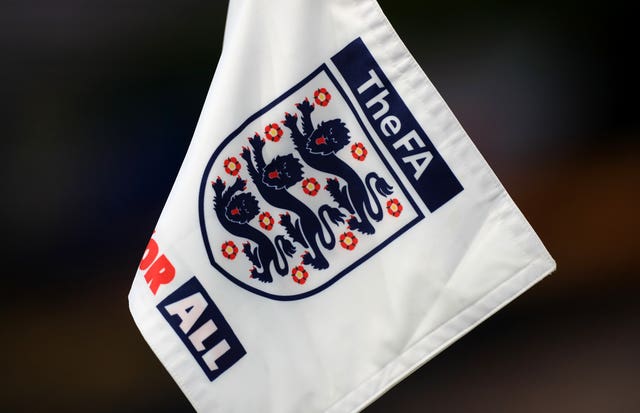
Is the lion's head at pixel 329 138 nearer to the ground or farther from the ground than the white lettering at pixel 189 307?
farther from the ground

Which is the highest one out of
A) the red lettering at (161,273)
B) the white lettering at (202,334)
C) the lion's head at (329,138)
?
the lion's head at (329,138)

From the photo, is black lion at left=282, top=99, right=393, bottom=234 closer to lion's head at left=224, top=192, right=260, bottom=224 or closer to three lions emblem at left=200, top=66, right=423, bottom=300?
three lions emblem at left=200, top=66, right=423, bottom=300

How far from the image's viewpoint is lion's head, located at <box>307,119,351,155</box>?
1.08 metres

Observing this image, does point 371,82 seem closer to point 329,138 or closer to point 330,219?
point 329,138

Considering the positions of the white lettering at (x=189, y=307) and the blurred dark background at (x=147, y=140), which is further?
the blurred dark background at (x=147, y=140)

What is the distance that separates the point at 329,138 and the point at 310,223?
5.3 inches

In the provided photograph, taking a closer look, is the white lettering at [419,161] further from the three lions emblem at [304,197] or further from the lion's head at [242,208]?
the lion's head at [242,208]

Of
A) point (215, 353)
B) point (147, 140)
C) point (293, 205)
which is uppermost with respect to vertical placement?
point (147, 140)

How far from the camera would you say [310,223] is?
1.09 meters

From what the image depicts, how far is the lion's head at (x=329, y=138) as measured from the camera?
1.08 metres

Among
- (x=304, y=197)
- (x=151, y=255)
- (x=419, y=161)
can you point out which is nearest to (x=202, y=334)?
(x=151, y=255)

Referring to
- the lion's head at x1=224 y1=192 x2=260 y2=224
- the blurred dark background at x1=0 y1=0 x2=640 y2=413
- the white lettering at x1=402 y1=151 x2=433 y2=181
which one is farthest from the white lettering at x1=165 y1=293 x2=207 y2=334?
the blurred dark background at x1=0 y1=0 x2=640 y2=413

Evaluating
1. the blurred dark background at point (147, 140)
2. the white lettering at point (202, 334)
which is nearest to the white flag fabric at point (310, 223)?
the white lettering at point (202, 334)

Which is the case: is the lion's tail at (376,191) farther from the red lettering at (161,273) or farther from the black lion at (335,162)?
the red lettering at (161,273)
